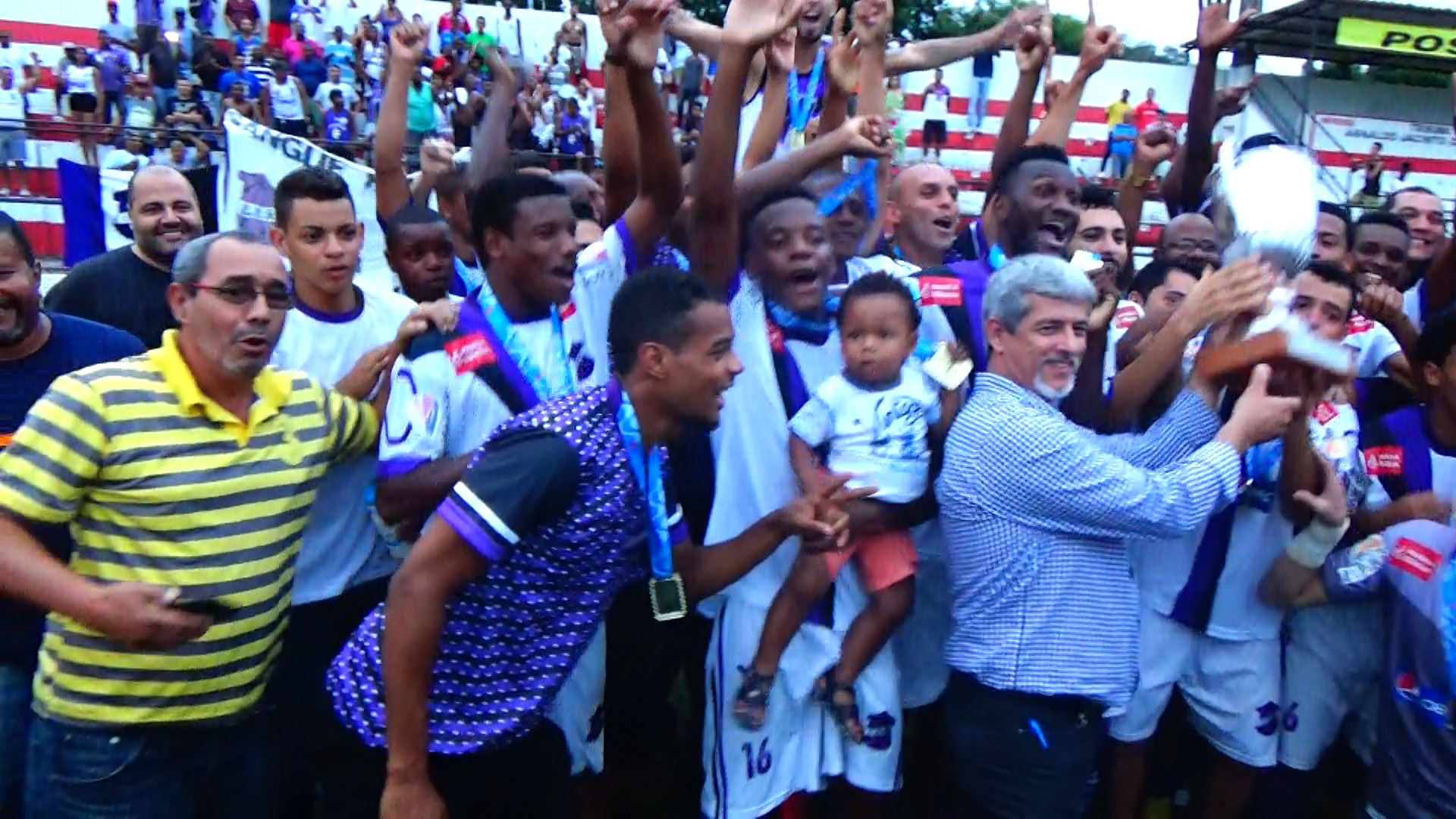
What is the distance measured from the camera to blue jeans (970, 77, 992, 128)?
22094mm

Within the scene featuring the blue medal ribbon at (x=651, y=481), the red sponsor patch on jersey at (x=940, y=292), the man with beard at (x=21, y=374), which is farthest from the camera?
the red sponsor patch on jersey at (x=940, y=292)

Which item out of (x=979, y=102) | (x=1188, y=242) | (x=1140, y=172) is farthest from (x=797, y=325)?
(x=979, y=102)

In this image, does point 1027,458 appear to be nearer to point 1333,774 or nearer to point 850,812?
point 850,812

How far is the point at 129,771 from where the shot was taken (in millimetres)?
2641

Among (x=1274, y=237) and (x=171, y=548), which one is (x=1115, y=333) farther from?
(x=171, y=548)

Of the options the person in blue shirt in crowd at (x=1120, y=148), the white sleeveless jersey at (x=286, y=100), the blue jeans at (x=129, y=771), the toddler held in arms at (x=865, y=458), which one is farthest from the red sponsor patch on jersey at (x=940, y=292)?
the person in blue shirt in crowd at (x=1120, y=148)

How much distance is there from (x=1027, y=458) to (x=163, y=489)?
7.08ft

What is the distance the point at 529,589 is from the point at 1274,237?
213cm

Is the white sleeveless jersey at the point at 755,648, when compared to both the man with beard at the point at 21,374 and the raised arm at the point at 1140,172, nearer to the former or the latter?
the man with beard at the point at 21,374

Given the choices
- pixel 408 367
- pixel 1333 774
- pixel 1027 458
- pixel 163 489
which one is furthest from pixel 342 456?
pixel 1333 774

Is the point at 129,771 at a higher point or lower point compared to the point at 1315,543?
lower

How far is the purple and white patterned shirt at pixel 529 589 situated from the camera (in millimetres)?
2391

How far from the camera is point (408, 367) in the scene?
10.5 ft

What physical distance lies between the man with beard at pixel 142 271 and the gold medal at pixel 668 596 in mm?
2486
